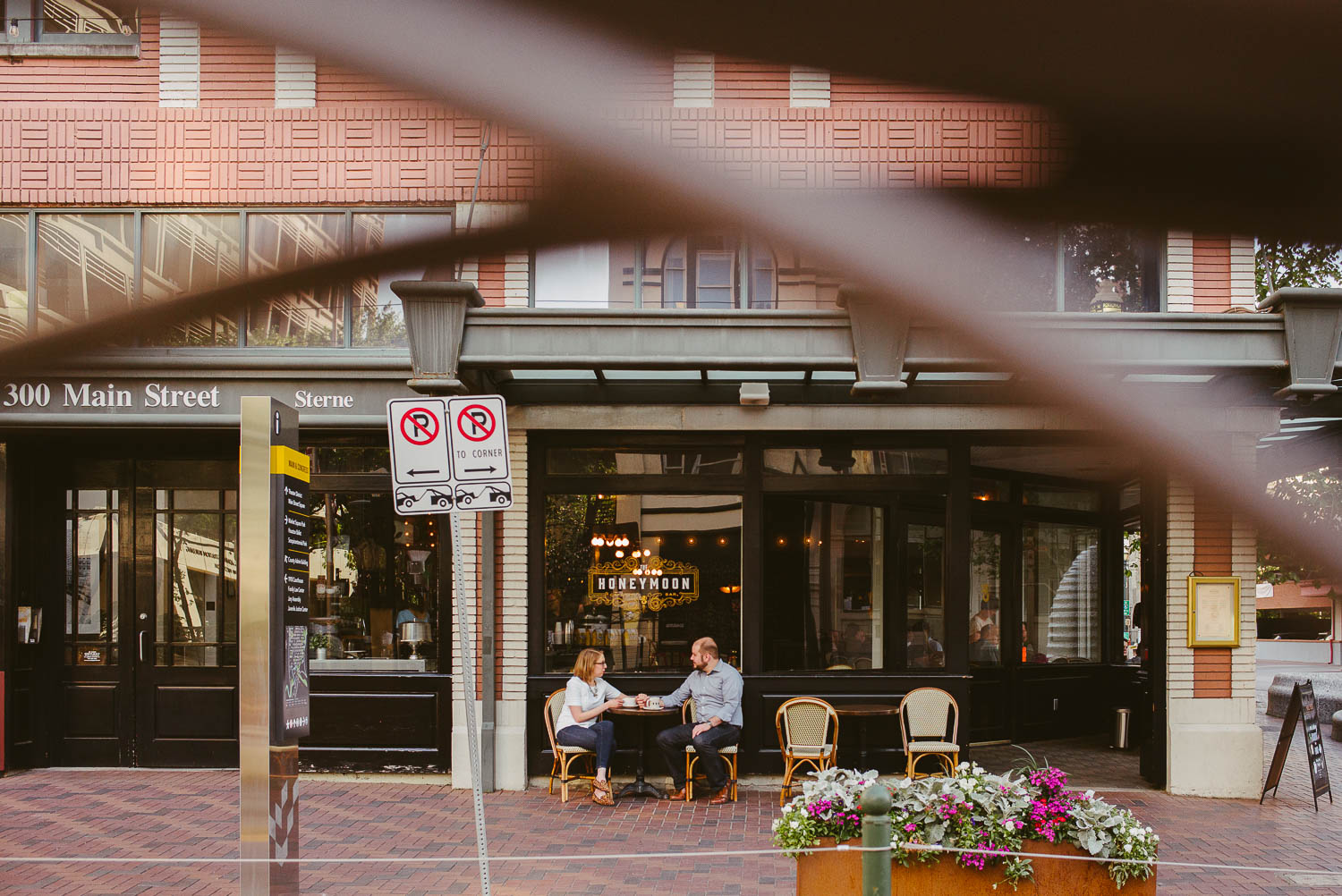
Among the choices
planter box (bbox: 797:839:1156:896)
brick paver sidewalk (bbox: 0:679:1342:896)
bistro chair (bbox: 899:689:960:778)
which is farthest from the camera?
bistro chair (bbox: 899:689:960:778)

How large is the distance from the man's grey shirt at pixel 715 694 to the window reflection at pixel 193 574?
4.54m

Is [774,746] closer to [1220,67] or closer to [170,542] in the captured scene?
[170,542]

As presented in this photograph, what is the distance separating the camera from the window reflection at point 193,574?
438 inches

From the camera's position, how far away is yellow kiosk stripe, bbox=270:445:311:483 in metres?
5.80

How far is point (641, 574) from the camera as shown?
10.6 metres

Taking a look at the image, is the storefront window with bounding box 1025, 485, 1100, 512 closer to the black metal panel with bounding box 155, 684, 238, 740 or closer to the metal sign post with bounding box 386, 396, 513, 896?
the black metal panel with bounding box 155, 684, 238, 740

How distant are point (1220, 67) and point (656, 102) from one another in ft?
0.98

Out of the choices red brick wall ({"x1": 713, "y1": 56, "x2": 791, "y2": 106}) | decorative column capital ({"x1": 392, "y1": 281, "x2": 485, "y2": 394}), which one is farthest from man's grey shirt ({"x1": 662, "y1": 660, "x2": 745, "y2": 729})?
red brick wall ({"x1": 713, "y1": 56, "x2": 791, "y2": 106})

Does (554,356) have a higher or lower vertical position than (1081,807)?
higher

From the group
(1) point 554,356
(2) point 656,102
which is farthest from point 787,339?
(2) point 656,102

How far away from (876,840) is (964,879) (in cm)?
155

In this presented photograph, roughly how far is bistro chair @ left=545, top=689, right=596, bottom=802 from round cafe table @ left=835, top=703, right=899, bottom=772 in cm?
223

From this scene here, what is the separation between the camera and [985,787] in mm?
6172

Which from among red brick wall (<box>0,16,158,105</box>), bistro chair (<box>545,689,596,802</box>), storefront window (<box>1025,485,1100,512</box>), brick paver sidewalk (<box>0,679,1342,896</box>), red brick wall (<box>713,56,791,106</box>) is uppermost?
red brick wall (<box>0,16,158,105</box>)
